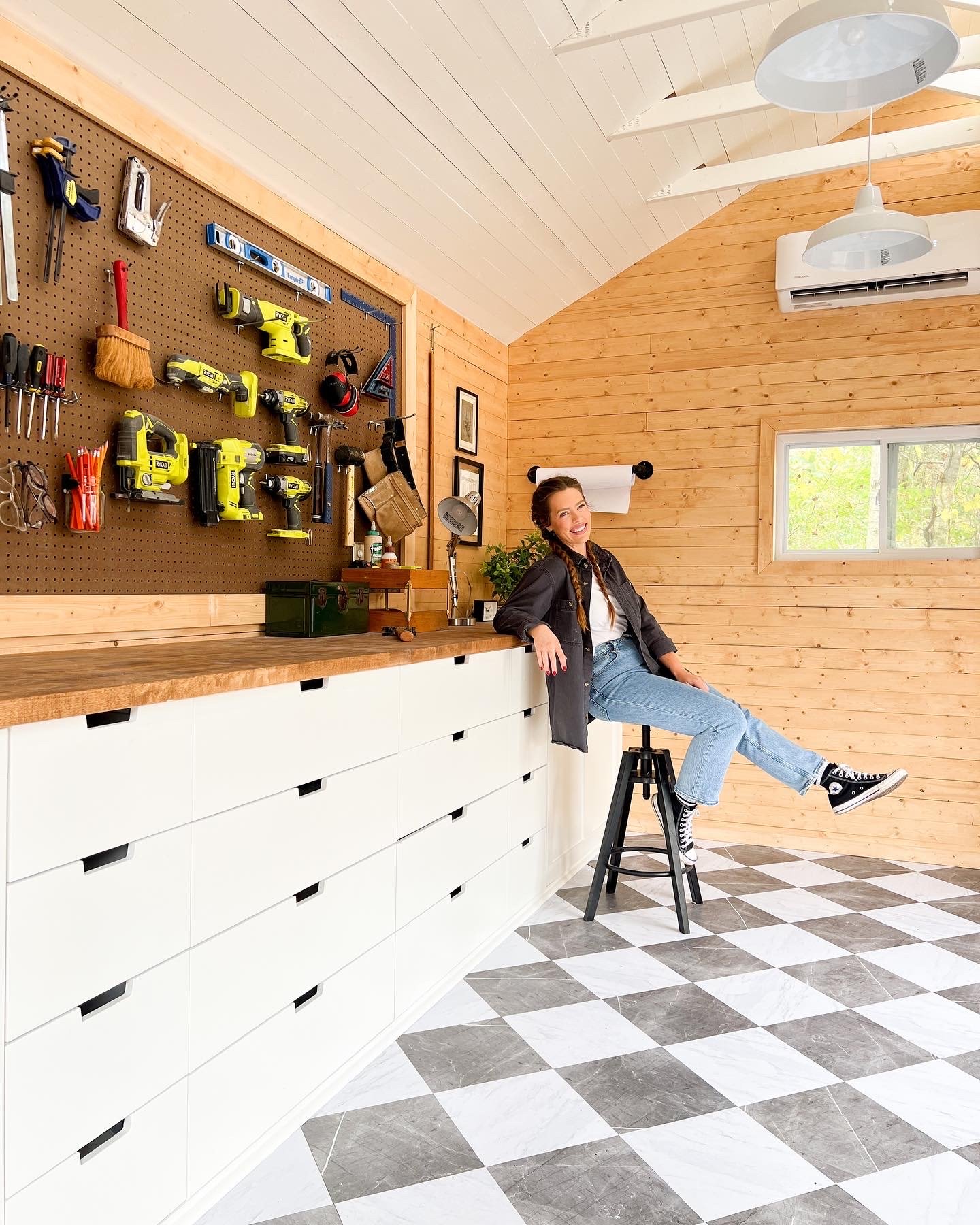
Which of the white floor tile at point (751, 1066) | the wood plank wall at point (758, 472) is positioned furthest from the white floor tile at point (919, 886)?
the white floor tile at point (751, 1066)

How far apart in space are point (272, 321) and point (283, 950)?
1756 mm

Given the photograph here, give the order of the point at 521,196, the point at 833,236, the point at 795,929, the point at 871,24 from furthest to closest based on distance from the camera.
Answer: the point at 521,196
the point at 795,929
the point at 833,236
the point at 871,24

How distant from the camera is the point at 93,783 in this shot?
140 cm

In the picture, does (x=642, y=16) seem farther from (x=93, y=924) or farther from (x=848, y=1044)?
(x=848, y=1044)

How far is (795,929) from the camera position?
311cm

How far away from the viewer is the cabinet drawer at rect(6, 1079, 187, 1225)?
4.34 feet

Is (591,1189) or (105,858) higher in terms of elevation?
(105,858)

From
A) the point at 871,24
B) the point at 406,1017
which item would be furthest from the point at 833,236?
the point at 406,1017

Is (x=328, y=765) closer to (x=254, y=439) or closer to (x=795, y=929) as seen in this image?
(x=254, y=439)

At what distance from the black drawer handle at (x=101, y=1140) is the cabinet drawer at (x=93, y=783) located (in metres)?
0.44

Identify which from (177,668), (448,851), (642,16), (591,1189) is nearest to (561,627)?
(448,851)

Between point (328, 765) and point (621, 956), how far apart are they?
1339 millimetres

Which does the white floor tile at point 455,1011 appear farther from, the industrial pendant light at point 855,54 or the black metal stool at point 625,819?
the industrial pendant light at point 855,54

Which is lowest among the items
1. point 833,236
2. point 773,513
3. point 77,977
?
point 77,977
